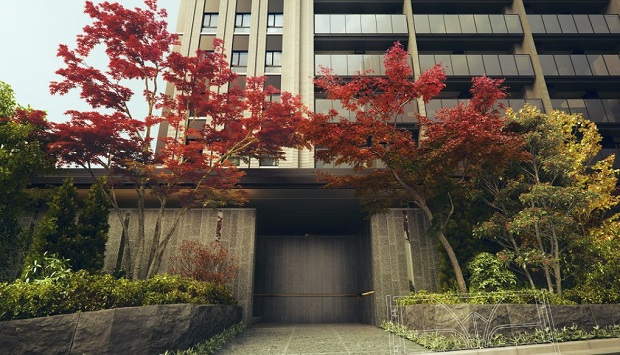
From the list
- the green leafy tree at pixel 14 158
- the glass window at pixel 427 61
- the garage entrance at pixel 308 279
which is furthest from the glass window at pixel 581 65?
the green leafy tree at pixel 14 158

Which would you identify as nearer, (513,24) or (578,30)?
(578,30)

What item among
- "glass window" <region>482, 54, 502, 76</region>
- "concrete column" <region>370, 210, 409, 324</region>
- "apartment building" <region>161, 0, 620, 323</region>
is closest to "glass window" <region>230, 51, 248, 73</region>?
"apartment building" <region>161, 0, 620, 323</region>

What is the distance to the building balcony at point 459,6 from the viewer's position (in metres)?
22.9

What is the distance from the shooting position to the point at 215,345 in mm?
8195

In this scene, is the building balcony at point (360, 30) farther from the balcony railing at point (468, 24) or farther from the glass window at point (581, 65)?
the glass window at point (581, 65)

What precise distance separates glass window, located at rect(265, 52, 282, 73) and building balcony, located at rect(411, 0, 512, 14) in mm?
10723

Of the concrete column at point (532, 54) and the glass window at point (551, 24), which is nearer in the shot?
the concrete column at point (532, 54)

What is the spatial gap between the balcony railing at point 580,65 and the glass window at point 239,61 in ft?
63.9

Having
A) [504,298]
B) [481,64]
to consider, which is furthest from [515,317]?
[481,64]

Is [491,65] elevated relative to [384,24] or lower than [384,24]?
lower

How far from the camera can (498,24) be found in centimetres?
2150

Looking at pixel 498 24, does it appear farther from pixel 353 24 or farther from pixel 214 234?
pixel 214 234

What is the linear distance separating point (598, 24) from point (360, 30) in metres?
16.0

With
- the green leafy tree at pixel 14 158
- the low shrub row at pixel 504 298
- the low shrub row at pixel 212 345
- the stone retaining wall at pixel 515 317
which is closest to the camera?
Answer: the low shrub row at pixel 212 345
